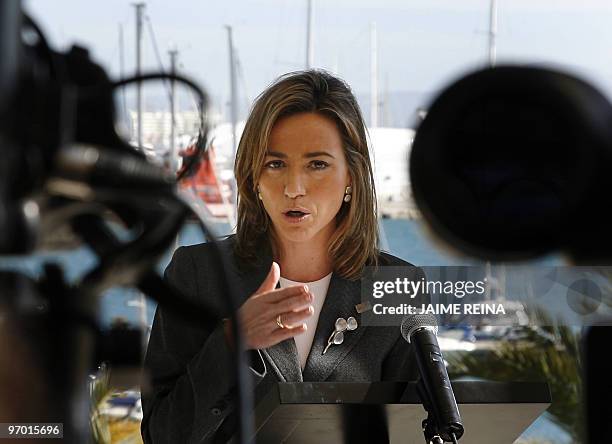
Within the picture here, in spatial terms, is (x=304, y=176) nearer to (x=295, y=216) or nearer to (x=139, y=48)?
(x=295, y=216)

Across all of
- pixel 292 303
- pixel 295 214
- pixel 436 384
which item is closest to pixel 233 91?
pixel 295 214

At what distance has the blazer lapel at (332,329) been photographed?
2.01 m

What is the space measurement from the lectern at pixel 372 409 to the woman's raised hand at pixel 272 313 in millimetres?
226

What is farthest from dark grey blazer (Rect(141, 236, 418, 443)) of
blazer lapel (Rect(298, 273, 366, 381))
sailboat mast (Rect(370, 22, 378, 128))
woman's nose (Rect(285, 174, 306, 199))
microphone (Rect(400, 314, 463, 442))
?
microphone (Rect(400, 314, 463, 442))

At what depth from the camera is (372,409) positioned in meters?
1.50

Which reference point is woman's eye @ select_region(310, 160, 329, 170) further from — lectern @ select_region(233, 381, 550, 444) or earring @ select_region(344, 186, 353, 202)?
lectern @ select_region(233, 381, 550, 444)

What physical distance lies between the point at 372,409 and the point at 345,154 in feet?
2.25

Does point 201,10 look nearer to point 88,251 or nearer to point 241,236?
point 241,236

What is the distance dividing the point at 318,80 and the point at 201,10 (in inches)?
9.4

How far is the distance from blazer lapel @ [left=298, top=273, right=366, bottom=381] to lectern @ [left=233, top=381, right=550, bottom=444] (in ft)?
1.41

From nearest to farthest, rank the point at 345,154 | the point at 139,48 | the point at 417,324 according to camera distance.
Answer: the point at 417,324, the point at 139,48, the point at 345,154

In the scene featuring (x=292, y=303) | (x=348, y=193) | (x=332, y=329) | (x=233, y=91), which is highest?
(x=233, y=91)

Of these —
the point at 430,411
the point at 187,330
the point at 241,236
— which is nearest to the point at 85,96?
the point at 430,411

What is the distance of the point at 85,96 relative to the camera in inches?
22.7
